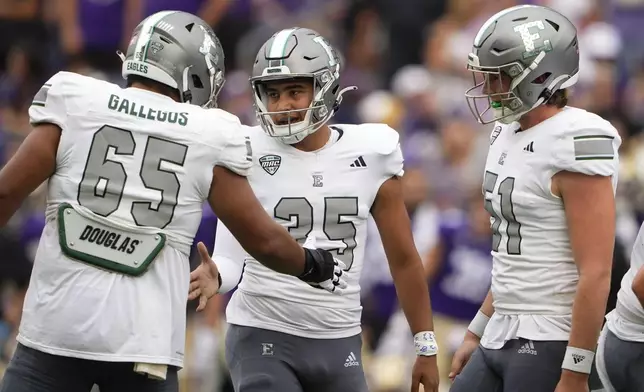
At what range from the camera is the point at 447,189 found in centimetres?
1009

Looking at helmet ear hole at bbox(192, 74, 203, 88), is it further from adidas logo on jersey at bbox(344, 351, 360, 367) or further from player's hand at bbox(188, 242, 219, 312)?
adidas logo on jersey at bbox(344, 351, 360, 367)

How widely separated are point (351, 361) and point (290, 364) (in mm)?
267

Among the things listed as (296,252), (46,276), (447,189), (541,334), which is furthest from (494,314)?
(447,189)

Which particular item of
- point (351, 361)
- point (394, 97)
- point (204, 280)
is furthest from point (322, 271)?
point (394, 97)

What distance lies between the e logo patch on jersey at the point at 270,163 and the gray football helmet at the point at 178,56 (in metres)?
0.67

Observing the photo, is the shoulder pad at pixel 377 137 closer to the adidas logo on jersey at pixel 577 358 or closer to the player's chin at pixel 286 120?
the player's chin at pixel 286 120

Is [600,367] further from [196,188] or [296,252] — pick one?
[196,188]

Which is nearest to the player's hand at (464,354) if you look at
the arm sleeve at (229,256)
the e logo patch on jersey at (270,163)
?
the arm sleeve at (229,256)

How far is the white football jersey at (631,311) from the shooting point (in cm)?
529

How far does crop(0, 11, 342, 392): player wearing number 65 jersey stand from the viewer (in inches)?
191

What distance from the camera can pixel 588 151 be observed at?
5203 millimetres

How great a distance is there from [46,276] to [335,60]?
67.8 inches

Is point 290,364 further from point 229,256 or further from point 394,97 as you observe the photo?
point 394,97

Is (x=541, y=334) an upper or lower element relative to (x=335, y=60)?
lower
